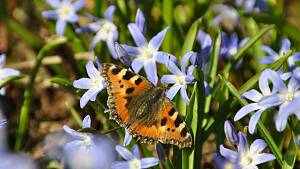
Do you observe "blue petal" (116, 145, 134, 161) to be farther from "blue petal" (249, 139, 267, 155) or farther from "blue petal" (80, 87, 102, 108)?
"blue petal" (249, 139, 267, 155)

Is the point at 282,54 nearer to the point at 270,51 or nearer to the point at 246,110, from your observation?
the point at 270,51

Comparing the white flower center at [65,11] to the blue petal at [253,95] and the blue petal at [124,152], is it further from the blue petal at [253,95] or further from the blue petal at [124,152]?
the blue petal at [253,95]

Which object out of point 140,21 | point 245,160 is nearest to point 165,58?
point 140,21

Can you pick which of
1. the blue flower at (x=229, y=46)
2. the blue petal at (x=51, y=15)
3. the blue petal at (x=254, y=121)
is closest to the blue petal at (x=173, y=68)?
the blue petal at (x=254, y=121)

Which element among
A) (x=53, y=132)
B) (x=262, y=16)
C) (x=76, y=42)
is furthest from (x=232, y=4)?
(x=53, y=132)

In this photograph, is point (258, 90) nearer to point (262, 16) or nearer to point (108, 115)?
point (262, 16)

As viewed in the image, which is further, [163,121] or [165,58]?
[165,58]
